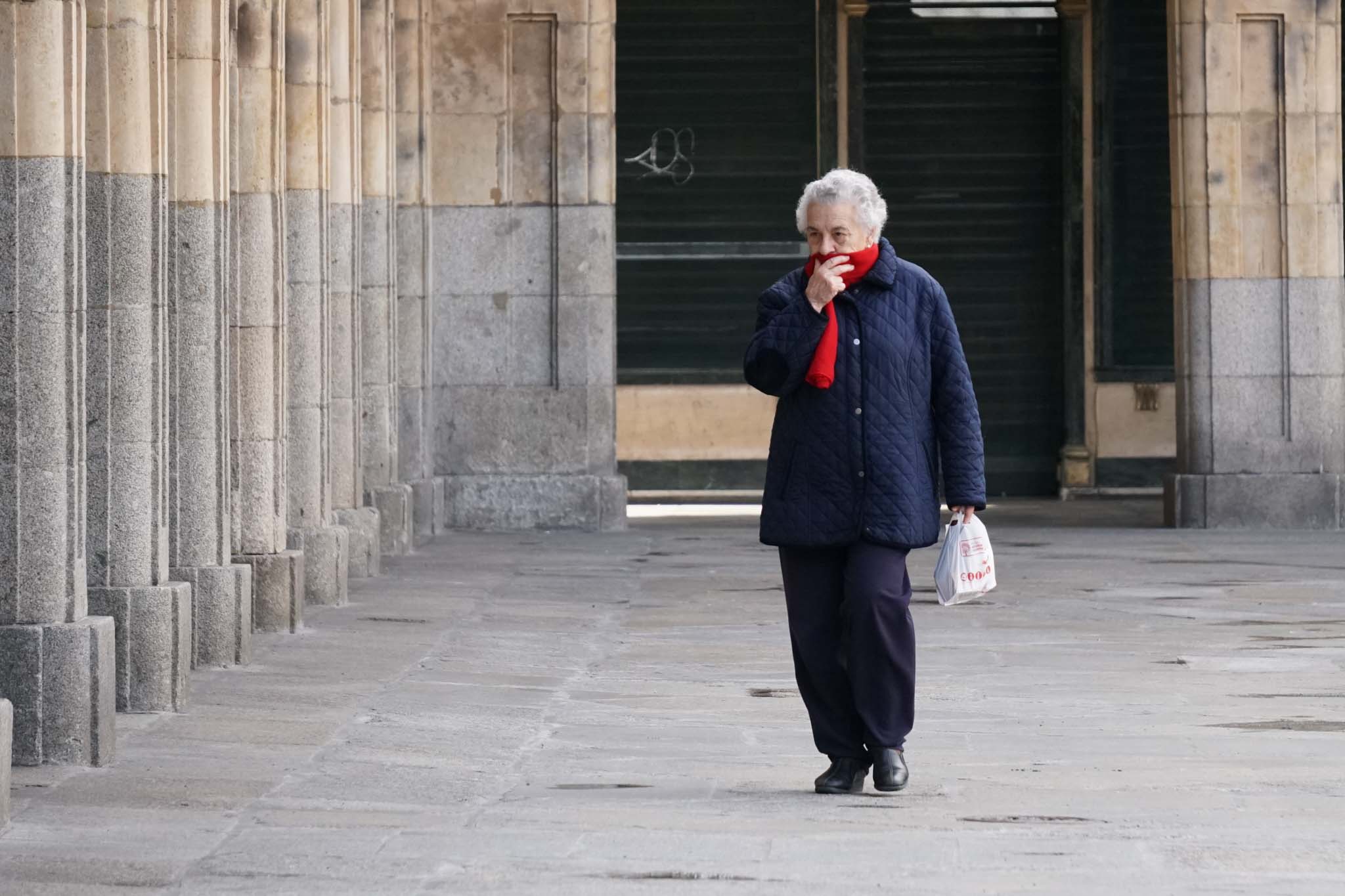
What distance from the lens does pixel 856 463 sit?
7.01 meters

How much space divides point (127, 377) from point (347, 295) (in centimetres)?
566

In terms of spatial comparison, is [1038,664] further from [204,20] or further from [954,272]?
[954,272]

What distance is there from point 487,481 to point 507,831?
11976mm

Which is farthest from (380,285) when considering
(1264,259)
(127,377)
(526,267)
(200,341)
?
(127,377)

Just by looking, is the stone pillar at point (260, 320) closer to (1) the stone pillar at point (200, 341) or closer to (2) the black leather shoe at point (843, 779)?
(1) the stone pillar at point (200, 341)

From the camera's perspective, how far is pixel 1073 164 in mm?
23328

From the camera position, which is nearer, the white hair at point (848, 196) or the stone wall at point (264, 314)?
the white hair at point (848, 196)

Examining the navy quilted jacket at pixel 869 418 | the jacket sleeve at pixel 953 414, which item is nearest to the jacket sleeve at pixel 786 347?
the navy quilted jacket at pixel 869 418

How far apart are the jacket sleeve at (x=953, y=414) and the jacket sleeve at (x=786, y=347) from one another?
0.38 m

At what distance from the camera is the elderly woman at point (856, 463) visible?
6.97m

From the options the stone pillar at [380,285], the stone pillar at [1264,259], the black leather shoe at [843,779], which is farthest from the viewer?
the stone pillar at [1264,259]

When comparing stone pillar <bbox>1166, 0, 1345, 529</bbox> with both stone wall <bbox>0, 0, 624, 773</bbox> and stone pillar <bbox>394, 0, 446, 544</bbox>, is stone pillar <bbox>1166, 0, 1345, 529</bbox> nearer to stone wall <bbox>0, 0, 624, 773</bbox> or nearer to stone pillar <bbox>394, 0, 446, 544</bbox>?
stone wall <bbox>0, 0, 624, 773</bbox>

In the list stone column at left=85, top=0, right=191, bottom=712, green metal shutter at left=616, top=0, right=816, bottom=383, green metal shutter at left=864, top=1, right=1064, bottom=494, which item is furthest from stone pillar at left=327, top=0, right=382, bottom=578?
green metal shutter at left=864, top=1, right=1064, bottom=494

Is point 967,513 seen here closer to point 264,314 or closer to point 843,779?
point 843,779
